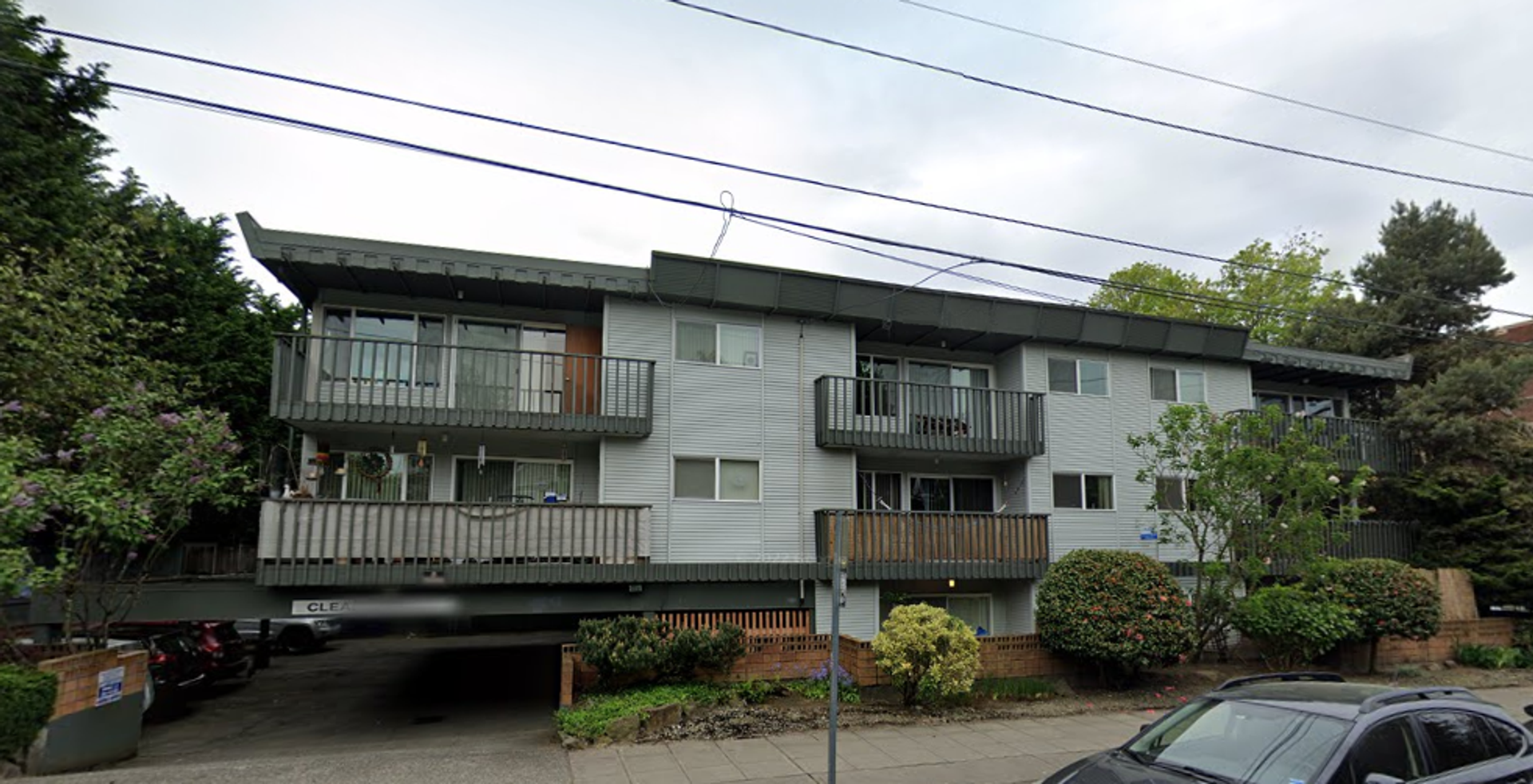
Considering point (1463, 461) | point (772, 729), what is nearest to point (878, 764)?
point (772, 729)

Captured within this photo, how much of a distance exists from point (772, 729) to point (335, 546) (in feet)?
21.0

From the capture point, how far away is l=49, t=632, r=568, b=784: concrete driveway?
8336mm

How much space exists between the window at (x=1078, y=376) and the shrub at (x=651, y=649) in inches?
364

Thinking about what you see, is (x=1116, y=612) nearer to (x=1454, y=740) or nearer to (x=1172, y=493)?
(x=1172, y=493)

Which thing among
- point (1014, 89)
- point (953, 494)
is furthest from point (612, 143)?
point (953, 494)

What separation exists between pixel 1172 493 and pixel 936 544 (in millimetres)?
6669

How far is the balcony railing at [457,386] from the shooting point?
11.5m

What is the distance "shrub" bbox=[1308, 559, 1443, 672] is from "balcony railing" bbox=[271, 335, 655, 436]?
41.2 feet

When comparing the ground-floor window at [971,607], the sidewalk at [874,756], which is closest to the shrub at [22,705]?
the sidewalk at [874,756]

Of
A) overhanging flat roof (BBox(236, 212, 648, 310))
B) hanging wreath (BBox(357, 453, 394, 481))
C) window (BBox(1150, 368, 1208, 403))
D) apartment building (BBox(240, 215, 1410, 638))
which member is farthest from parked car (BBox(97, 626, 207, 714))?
window (BBox(1150, 368, 1208, 403))

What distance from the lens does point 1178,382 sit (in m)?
17.5

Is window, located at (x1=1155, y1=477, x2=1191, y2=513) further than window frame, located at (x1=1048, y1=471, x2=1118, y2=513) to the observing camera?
No

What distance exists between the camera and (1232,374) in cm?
1797

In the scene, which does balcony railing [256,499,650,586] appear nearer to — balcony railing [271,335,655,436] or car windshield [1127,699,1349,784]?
balcony railing [271,335,655,436]
